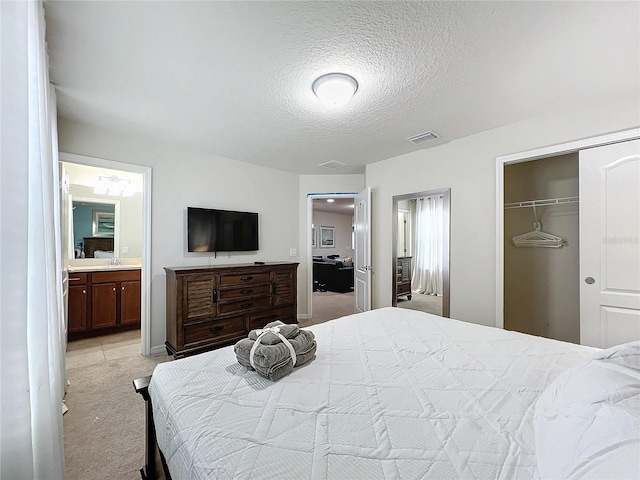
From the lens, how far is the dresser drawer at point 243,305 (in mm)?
3259

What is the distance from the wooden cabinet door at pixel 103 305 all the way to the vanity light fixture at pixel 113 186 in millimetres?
1490

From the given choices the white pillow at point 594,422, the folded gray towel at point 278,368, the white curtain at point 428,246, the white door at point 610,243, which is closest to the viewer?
the white pillow at point 594,422

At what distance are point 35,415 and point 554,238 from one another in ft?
13.7

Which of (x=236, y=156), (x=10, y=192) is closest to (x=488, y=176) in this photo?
(x=236, y=156)

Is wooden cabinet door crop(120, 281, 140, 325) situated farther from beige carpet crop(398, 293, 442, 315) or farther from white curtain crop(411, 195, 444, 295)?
white curtain crop(411, 195, 444, 295)

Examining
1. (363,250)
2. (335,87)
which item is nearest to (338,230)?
(363,250)

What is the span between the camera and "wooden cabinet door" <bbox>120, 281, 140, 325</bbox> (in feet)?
13.0

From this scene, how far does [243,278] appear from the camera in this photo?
3.43 meters

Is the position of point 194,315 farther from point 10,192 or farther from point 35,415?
point 10,192

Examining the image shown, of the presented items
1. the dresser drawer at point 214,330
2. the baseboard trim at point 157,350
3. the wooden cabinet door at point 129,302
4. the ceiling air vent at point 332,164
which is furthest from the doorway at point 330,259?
the wooden cabinet door at point 129,302

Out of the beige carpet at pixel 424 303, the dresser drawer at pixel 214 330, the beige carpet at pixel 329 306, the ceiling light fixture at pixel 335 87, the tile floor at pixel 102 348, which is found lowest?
the beige carpet at pixel 329 306

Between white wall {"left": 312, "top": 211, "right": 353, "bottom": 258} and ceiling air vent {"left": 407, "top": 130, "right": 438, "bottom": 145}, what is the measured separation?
6.23 meters

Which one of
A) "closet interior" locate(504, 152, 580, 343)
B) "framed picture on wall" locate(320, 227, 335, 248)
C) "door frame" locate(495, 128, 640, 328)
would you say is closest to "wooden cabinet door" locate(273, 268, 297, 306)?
"door frame" locate(495, 128, 640, 328)

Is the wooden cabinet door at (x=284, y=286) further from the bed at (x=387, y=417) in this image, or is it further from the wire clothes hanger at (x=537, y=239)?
the wire clothes hanger at (x=537, y=239)
